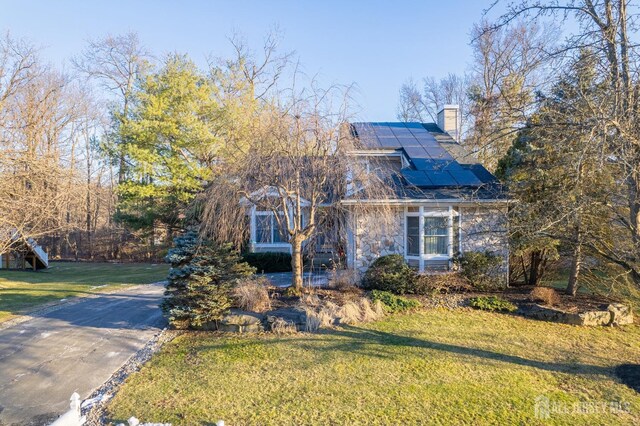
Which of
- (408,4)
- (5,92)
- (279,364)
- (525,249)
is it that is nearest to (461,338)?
(279,364)

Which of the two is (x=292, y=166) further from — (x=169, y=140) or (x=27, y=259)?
(x=27, y=259)

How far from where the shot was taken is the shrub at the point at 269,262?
1491 centimetres

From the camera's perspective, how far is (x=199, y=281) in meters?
7.27

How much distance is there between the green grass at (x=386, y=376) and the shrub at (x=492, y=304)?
1.02 meters

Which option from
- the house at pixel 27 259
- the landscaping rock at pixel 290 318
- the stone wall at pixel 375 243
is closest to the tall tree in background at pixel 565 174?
the stone wall at pixel 375 243

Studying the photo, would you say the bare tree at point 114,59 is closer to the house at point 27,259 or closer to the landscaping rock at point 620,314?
the house at point 27,259

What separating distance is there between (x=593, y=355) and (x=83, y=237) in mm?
31478

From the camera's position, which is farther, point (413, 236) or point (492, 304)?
point (413, 236)

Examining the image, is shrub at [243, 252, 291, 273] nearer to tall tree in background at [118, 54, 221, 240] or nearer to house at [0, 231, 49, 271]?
tall tree in background at [118, 54, 221, 240]

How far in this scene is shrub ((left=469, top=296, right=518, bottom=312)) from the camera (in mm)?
8820

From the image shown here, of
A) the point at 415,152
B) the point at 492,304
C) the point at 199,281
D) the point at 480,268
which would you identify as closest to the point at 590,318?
the point at 492,304

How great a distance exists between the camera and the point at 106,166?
878 inches

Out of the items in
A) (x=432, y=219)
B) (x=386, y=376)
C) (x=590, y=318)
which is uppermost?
(x=432, y=219)

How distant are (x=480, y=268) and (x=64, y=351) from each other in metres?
9.27
